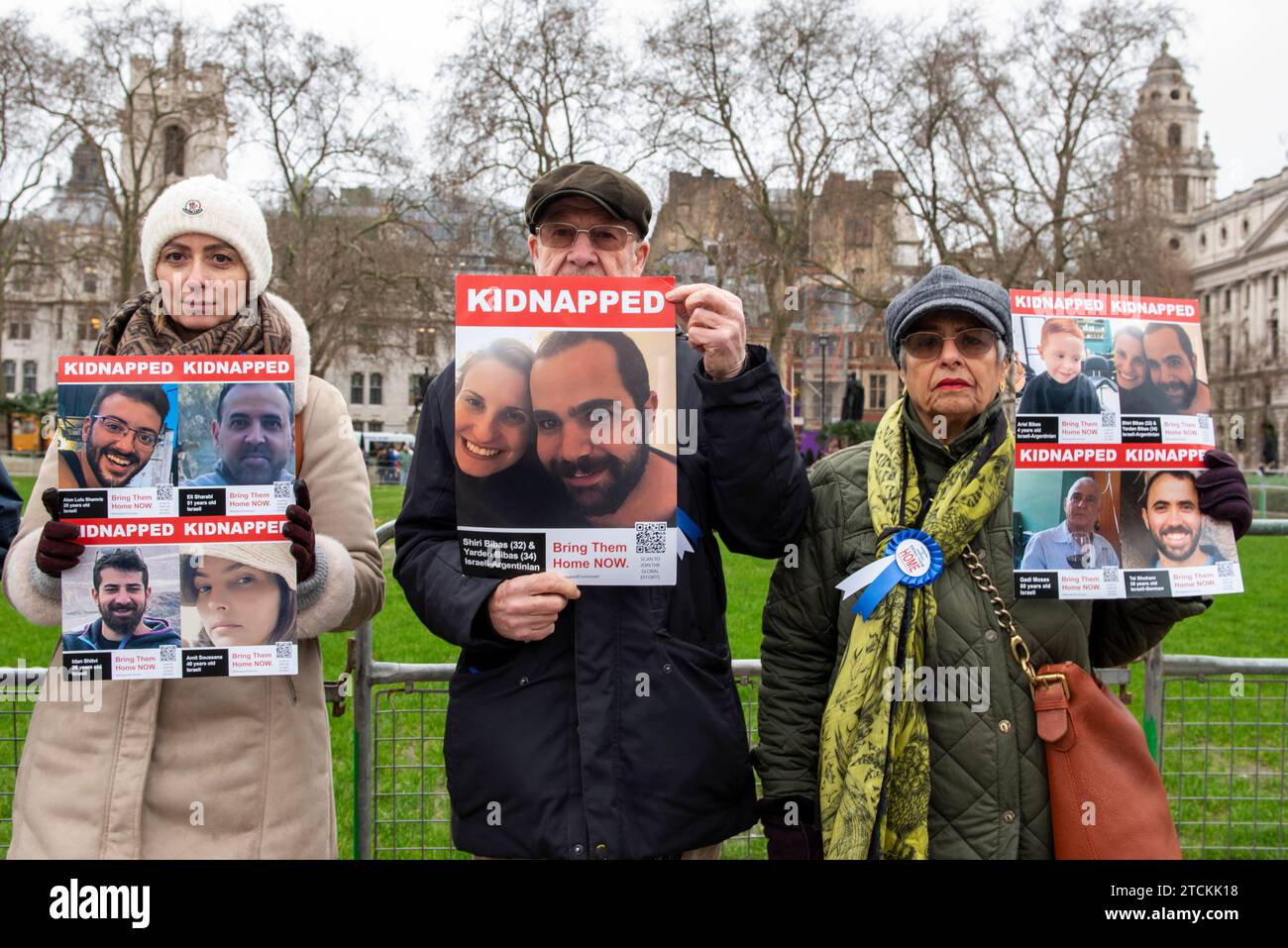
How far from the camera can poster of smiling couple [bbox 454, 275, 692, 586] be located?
96.3 inches

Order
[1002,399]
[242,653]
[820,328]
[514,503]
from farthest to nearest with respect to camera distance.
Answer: [820,328] < [1002,399] < [242,653] < [514,503]

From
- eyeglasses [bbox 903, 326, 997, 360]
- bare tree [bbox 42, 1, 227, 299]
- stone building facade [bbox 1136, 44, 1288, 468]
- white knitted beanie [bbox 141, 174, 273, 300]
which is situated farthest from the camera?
stone building facade [bbox 1136, 44, 1288, 468]

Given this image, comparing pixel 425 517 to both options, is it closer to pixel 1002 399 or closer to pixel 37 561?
pixel 37 561

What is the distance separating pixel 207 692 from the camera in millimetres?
2754

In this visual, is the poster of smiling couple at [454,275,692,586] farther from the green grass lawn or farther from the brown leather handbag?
the green grass lawn

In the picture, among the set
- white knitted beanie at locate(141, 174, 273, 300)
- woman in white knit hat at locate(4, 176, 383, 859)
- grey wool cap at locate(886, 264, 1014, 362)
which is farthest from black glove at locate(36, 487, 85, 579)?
grey wool cap at locate(886, 264, 1014, 362)

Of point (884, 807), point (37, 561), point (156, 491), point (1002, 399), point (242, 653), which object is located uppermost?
point (1002, 399)

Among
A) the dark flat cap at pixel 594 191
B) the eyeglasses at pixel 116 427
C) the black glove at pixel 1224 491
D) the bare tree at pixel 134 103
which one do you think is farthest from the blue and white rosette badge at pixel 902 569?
the bare tree at pixel 134 103

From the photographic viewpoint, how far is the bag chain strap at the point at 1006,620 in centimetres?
258

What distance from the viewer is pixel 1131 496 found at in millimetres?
2770

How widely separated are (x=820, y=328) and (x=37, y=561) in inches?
1516

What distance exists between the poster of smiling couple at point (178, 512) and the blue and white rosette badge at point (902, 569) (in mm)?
1385

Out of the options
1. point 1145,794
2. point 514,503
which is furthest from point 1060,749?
point 514,503

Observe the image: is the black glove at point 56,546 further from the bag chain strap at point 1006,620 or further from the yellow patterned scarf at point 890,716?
the bag chain strap at point 1006,620
